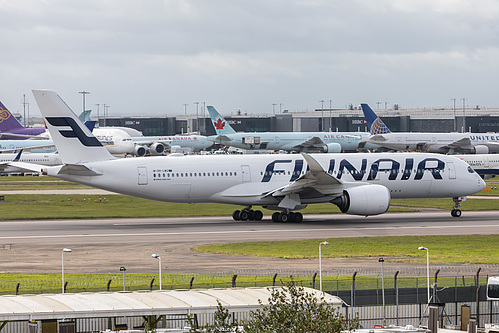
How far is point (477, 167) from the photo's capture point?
10419cm

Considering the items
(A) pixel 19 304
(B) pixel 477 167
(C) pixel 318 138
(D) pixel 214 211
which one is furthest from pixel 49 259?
(C) pixel 318 138

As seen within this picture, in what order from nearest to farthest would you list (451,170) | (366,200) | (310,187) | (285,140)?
(366,200) < (310,187) < (451,170) < (285,140)

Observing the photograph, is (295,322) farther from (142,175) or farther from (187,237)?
(142,175)

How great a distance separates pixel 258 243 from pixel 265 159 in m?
12.0

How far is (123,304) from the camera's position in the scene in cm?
2080

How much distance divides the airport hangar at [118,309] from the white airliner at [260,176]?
27347mm

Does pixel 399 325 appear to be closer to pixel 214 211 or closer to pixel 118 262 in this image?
pixel 118 262

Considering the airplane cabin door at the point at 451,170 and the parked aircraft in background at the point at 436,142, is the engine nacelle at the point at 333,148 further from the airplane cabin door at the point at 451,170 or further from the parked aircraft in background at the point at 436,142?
the airplane cabin door at the point at 451,170

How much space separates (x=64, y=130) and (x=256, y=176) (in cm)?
1211

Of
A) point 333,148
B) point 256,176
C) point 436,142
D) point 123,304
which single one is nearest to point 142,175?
point 256,176

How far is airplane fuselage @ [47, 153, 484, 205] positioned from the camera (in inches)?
1984

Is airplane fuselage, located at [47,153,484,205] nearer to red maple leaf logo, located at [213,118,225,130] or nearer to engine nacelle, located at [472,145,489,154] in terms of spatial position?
engine nacelle, located at [472,145,489,154]

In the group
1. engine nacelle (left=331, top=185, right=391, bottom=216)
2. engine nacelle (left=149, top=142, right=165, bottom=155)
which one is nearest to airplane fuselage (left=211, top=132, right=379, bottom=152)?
Result: engine nacelle (left=149, top=142, right=165, bottom=155)

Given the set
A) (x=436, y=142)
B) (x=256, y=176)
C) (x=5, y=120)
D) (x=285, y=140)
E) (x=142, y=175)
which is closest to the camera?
(x=142, y=175)
